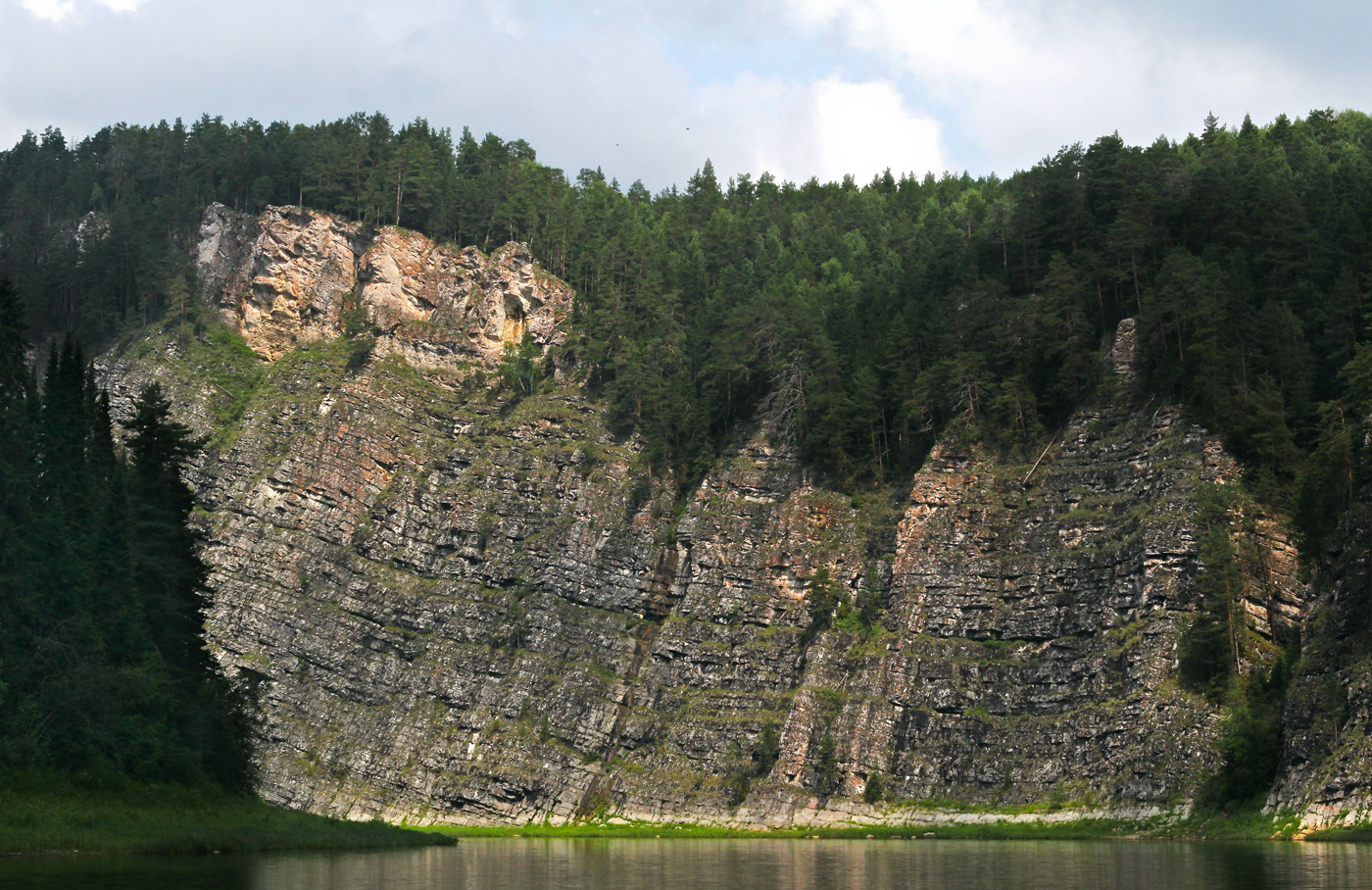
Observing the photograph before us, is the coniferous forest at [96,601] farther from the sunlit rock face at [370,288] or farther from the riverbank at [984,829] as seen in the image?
the sunlit rock face at [370,288]

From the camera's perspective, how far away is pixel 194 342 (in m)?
137

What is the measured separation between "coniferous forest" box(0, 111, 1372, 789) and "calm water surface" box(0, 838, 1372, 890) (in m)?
14.0

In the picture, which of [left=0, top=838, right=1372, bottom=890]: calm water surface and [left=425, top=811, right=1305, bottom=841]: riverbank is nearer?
[left=0, top=838, right=1372, bottom=890]: calm water surface

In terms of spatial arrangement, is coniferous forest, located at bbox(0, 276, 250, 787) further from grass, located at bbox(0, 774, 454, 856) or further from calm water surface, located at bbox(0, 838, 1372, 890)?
calm water surface, located at bbox(0, 838, 1372, 890)

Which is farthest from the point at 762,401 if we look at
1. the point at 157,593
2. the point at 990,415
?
the point at 157,593

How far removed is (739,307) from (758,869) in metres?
82.0

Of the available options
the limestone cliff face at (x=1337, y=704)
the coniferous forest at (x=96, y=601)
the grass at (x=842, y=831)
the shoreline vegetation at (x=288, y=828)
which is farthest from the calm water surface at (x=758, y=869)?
the coniferous forest at (x=96, y=601)

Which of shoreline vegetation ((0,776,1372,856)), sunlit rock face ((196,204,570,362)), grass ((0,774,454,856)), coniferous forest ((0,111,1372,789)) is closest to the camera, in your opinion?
grass ((0,774,454,856))

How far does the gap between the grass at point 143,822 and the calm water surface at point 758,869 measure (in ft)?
5.43

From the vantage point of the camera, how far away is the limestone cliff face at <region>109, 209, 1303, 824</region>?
91.2 meters

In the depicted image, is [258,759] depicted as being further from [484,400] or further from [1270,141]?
[1270,141]

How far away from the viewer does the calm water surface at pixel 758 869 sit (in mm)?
42375

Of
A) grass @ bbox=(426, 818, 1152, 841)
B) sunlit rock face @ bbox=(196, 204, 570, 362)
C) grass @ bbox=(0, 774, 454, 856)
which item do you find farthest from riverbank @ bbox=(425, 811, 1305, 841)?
sunlit rock face @ bbox=(196, 204, 570, 362)

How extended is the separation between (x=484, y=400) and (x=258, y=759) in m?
42.6
